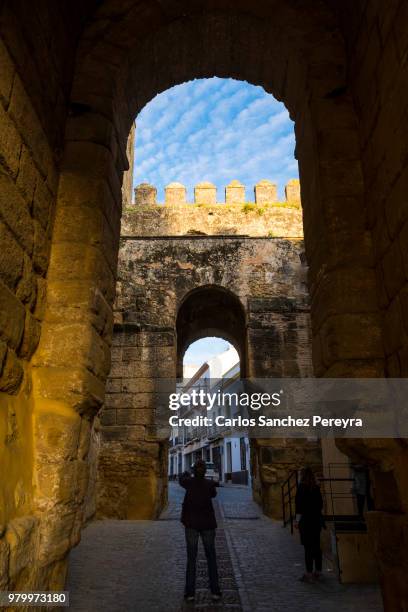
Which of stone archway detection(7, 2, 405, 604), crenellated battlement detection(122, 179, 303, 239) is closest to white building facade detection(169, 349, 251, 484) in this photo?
crenellated battlement detection(122, 179, 303, 239)

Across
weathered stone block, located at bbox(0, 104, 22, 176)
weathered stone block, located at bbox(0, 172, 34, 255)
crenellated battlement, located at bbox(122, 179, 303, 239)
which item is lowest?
weathered stone block, located at bbox(0, 172, 34, 255)

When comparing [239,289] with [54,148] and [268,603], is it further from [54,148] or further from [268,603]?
[54,148]

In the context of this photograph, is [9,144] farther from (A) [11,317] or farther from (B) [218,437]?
(B) [218,437]

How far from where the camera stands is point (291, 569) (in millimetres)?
5148

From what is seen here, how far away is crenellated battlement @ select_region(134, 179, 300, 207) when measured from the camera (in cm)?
1324

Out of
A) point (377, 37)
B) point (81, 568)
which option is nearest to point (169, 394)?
point (81, 568)

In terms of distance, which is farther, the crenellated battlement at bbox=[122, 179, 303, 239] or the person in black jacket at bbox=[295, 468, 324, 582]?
the crenellated battlement at bbox=[122, 179, 303, 239]

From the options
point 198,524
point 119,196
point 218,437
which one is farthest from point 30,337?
point 218,437

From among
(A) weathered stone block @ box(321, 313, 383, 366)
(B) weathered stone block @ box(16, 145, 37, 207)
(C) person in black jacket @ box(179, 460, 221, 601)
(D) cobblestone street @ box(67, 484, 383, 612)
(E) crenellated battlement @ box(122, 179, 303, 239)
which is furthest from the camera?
(E) crenellated battlement @ box(122, 179, 303, 239)

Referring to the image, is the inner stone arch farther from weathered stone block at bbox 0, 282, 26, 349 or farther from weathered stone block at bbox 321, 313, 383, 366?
weathered stone block at bbox 0, 282, 26, 349

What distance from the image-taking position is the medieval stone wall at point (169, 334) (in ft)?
29.2

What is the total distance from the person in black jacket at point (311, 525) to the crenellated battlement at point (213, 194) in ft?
31.3

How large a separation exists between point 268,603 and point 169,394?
5.59m

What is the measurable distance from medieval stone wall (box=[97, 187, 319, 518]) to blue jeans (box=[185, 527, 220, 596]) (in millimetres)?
4764
